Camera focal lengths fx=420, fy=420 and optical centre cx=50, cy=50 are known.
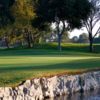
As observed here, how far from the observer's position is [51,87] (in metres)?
22.0

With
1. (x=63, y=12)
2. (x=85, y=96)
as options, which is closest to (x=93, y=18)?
(x=63, y=12)

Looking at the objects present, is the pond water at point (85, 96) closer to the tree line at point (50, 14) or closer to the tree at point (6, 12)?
the tree line at point (50, 14)

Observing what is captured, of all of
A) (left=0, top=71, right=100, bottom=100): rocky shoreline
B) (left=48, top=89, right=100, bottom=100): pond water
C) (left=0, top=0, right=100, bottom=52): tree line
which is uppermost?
(left=0, top=0, right=100, bottom=52): tree line

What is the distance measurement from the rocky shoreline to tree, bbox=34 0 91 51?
146 feet

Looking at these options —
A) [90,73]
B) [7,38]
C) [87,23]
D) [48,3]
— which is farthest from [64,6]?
[90,73]

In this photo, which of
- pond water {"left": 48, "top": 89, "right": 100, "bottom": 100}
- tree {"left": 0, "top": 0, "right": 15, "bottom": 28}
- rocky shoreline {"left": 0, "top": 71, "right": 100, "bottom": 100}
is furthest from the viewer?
tree {"left": 0, "top": 0, "right": 15, "bottom": 28}

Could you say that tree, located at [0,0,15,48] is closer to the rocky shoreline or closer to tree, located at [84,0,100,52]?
tree, located at [84,0,100,52]

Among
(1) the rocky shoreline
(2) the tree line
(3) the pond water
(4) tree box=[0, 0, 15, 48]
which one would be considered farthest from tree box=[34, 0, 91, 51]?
(3) the pond water

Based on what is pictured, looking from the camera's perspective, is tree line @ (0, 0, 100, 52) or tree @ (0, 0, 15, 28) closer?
tree line @ (0, 0, 100, 52)

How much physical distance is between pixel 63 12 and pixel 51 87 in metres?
48.9

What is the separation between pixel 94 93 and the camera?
23.6 m

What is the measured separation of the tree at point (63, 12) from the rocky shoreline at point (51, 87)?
44.4m

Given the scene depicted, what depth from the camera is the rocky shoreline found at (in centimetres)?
1923

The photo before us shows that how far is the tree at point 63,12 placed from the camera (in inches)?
2758
